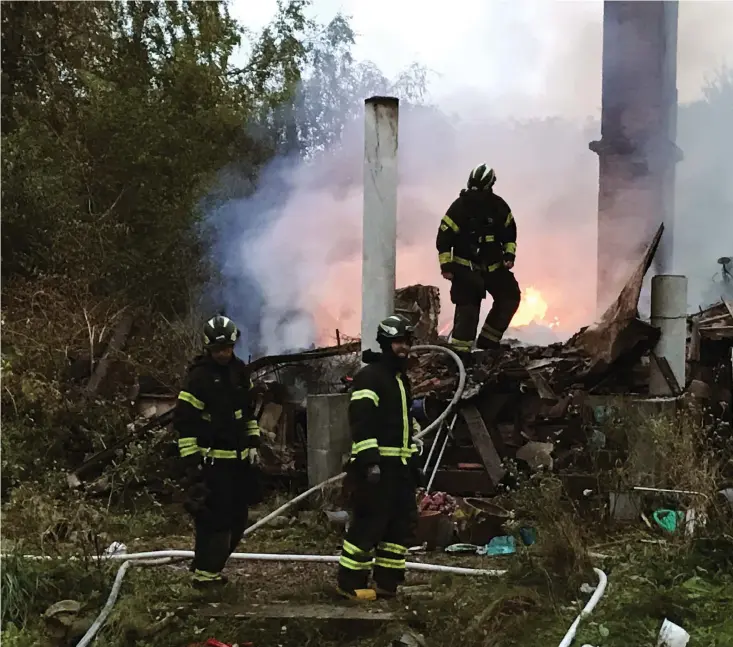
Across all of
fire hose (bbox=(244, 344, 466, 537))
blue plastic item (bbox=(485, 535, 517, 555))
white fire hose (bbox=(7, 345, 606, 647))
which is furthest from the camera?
fire hose (bbox=(244, 344, 466, 537))

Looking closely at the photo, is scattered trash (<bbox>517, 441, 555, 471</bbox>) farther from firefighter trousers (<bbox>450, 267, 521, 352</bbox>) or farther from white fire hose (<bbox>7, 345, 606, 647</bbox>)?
white fire hose (<bbox>7, 345, 606, 647</bbox>)

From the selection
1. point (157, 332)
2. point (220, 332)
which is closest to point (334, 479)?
point (220, 332)

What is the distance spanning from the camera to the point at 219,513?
499 cm

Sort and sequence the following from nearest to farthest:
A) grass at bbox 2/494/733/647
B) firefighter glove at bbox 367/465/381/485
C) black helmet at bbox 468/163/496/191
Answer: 1. grass at bbox 2/494/733/647
2. firefighter glove at bbox 367/465/381/485
3. black helmet at bbox 468/163/496/191

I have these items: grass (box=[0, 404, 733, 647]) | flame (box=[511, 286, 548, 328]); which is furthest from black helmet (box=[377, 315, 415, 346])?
flame (box=[511, 286, 548, 328])

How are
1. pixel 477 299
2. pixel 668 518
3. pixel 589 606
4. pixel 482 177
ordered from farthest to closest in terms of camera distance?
pixel 477 299 < pixel 482 177 < pixel 668 518 < pixel 589 606

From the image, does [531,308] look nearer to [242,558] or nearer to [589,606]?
[242,558]

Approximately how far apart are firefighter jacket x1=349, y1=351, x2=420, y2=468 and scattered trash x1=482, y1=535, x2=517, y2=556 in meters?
1.41

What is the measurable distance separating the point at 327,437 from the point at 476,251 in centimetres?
237

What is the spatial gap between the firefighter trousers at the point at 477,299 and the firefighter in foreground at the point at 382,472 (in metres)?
2.66

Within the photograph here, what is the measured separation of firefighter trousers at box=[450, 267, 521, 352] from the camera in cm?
739

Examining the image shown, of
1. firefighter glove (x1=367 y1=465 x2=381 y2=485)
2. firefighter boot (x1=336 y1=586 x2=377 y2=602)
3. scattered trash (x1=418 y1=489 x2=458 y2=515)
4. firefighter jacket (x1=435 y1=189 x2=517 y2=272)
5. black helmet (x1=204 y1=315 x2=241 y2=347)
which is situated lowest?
firefighter boot (x1=336 y1=586 x2=377 y2=602)

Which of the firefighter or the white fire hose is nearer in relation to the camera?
the white fire hose

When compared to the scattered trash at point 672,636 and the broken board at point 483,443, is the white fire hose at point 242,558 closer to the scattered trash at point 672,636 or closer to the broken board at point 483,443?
the scattered trash at point 672,636
